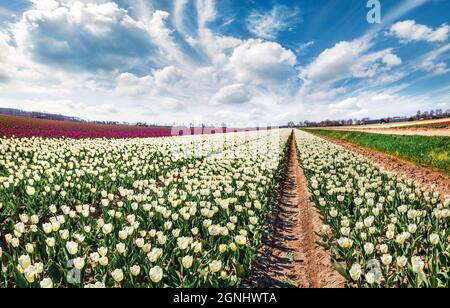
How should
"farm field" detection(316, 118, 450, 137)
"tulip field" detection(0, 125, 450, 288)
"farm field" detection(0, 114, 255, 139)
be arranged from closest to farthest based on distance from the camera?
1. "tulip field" detection(0, 125, 450, 288)
2. "farm field" detection(0, 114, 255, 139)
3. "farm field" detection(316, 118, 450, 137)

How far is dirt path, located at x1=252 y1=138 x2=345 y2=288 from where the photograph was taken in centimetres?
435

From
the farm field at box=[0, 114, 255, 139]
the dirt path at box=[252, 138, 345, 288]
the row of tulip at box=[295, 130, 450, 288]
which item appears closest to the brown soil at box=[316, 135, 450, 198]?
the row of tulip at box=[295, 130, 450, 288]

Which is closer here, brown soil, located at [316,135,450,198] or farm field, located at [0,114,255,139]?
brown soil, located at [316,135,450,198]

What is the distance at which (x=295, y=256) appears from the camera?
5230 mm

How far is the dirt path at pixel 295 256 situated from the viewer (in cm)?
435

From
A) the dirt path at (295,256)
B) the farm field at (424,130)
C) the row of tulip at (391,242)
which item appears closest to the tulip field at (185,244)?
the row of tulip at (391,242)

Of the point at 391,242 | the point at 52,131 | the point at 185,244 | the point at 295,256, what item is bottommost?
the point at 295,256

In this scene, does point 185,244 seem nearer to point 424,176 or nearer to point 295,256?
point 295,256

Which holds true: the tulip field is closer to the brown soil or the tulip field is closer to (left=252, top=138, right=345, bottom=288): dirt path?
(left=252, top=138, right=345, bottom=288): dirt path

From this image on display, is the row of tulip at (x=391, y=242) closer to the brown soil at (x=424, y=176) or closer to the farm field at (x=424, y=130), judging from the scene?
the brown soil at (x=424, y=176)

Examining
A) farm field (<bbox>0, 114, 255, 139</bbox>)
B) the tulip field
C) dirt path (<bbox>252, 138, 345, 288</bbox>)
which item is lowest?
dirt path (<bbox>252, 138, 345, 288</bbox>)

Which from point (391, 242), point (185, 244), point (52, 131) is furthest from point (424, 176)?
point (52, 131)
